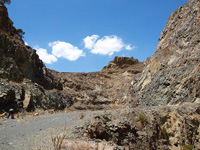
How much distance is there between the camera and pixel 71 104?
3030 centimetres

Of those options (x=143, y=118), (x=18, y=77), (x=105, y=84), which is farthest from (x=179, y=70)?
(x=105, y=84)

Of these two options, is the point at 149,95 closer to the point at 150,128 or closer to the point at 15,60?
the point at 150,128

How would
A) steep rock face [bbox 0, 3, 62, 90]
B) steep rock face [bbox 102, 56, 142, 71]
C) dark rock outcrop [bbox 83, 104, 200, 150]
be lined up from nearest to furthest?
dark rock outcrop [bbox 83, 104, 200, 150] → steep rock face [bbox 0, 3, 62, 90] → steep rock face [bbox 102, 56, 142, 71]

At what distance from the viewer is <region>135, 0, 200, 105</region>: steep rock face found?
12.6 meters

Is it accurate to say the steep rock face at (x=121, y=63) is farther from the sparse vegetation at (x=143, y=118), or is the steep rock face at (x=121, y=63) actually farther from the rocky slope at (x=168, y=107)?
the sparse vegetation at (x=143, y=118)

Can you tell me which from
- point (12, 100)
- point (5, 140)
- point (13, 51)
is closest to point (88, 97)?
point (13, 51)

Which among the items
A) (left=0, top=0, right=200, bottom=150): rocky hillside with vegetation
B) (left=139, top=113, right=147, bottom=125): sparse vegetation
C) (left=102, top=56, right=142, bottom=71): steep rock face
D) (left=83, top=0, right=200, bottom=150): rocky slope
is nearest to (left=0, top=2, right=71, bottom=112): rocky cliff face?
(left=0, top=0, right=200, bottom=150): rocky hillside with vegetation

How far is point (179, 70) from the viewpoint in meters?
14.2

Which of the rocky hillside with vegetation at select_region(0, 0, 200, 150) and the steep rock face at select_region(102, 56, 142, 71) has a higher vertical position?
the steep rock face at select_region(102, 56, 142, 71)

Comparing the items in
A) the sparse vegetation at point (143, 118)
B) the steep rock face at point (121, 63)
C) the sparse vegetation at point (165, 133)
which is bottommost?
the sparse vegetation at point (165, 133)

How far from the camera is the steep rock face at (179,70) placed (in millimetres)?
12617

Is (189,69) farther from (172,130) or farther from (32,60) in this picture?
(32,60)

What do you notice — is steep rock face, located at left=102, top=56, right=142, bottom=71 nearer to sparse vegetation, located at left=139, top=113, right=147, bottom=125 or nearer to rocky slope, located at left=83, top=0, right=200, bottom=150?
rocky slope, located at left=83, top=0, right=200, bottom=150

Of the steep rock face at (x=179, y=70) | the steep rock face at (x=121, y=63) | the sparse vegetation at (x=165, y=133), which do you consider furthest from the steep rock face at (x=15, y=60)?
the steep rock face at (x=121, y=63)
